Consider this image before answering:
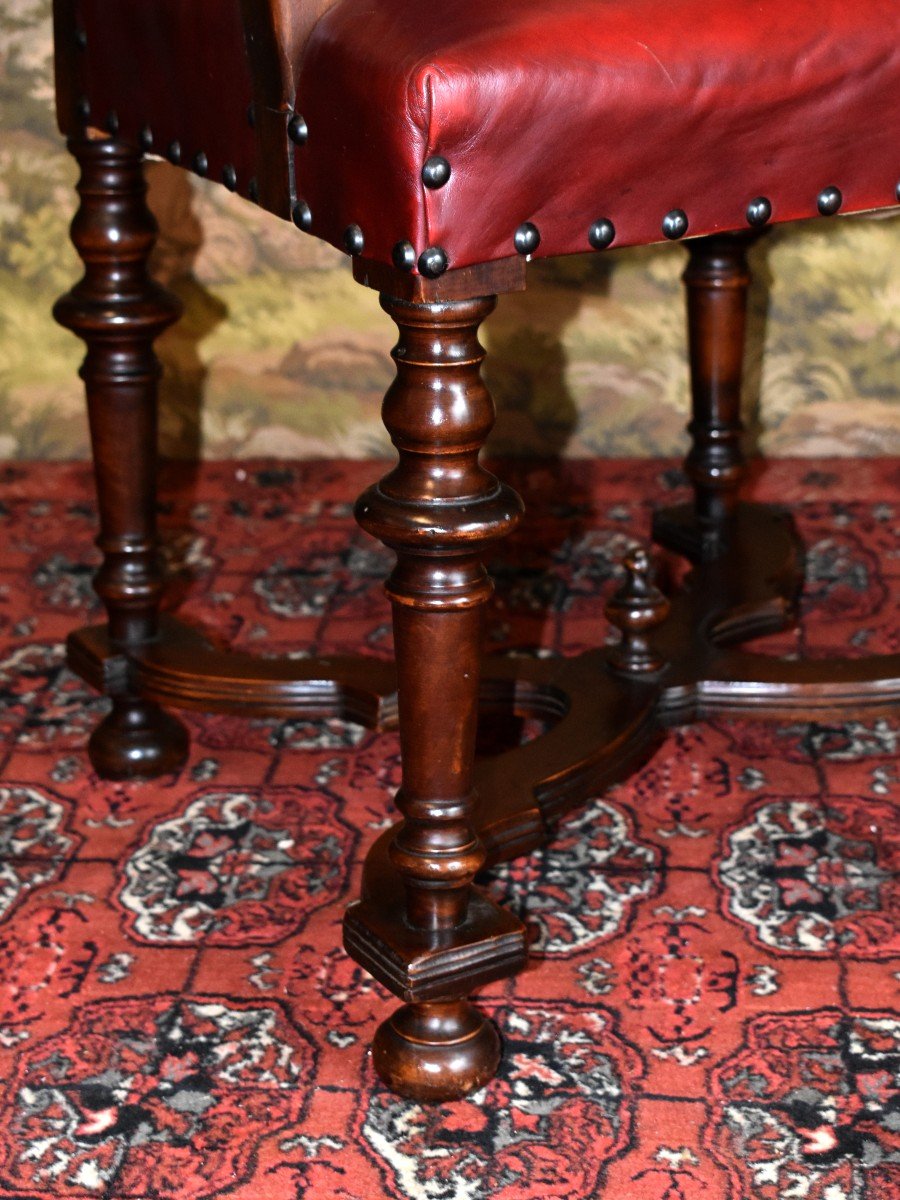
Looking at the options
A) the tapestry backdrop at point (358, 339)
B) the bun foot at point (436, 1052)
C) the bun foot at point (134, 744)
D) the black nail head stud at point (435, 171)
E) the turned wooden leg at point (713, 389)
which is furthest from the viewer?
the tapestry backdrop at point (358, 339)

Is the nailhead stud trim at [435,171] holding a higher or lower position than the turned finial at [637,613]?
higher

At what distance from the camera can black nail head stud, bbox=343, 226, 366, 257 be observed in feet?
3.25

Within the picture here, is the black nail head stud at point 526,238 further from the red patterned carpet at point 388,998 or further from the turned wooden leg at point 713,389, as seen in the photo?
the turned wooden leg at point 713,389

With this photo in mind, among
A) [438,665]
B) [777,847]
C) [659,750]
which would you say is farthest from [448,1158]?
[659,750]

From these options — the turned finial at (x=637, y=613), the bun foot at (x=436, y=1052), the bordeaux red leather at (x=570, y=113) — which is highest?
the bordeaux red leather at (x=570, y=113)

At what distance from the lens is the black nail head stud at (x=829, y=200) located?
1.08 meters

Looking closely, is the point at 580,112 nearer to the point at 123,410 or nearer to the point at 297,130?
the point at 297,130

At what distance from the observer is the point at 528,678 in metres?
1.51

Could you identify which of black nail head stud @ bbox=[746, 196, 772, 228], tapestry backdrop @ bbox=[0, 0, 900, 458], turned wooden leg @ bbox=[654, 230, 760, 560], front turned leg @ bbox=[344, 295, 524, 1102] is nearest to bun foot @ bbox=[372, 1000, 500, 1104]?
front turned leg @ bbox=[344, 295, 524, 1102]

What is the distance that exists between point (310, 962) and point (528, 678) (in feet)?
1.13

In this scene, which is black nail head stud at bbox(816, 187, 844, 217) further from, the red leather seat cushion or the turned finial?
the turned finial

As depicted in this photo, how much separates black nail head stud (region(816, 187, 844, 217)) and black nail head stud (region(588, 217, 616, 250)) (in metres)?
0.16

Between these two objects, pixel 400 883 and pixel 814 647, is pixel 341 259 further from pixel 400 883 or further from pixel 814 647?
pixel 400 883

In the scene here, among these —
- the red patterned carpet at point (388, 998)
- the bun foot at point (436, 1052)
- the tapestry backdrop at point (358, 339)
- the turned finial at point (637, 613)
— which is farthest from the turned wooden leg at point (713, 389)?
the bun foot at point (436, 1052)
